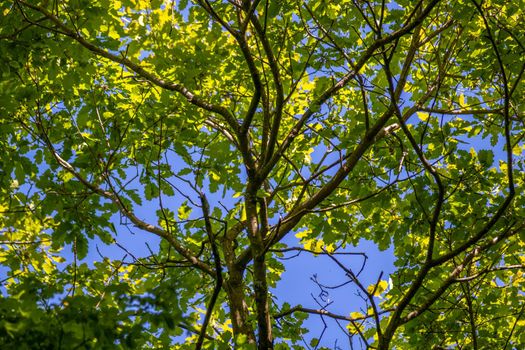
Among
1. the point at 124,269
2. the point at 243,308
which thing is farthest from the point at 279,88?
the point at 124,269

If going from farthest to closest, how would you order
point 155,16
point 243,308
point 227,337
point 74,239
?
point 155,16 < point 243,308 < point 74,239 < point 227,337

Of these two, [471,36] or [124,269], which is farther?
[124,269]

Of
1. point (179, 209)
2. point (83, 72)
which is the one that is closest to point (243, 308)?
point (179, 209)

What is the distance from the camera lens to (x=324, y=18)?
203 inches

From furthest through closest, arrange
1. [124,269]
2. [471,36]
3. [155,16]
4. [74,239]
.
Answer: [124,269]
[155,16]
[471,36]
[74,239]

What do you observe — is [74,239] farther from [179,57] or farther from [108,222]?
[179,57]

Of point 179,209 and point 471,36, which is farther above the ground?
point 471,36

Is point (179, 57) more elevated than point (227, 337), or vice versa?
point (179, 57)

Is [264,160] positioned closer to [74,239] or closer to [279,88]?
[279,88]

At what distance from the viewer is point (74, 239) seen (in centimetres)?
496

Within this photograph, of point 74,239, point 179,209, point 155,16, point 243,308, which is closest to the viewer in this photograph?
point 74,239

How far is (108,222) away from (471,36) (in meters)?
4.07

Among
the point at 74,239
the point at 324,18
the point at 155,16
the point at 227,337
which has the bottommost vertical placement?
the point at 227,337

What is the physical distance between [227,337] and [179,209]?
269 cm
